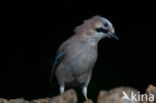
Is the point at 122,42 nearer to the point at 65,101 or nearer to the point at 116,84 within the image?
the point at 116,84

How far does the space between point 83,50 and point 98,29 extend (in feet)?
0.89

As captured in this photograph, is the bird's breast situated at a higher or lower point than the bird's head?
lower

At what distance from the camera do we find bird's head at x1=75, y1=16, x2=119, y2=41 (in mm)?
5816

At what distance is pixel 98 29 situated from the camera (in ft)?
19.3

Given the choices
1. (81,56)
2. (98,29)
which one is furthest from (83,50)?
(98,29)

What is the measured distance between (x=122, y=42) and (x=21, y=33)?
1360mm

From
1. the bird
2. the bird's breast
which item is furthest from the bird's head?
the bird's breast

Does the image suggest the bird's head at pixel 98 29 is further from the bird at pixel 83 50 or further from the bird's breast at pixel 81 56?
the bird's breast at pixel 81 56

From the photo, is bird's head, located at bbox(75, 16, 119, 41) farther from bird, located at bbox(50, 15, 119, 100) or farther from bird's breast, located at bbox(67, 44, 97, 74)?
bird's breast, located at bbox(67, 44, 97, 74)

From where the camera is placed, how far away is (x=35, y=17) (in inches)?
309

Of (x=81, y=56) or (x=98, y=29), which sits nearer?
(x=98, y=29)

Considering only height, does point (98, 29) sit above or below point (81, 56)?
above

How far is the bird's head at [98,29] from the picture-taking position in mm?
5816

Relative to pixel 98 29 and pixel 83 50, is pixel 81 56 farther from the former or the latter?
pixel 98 29
